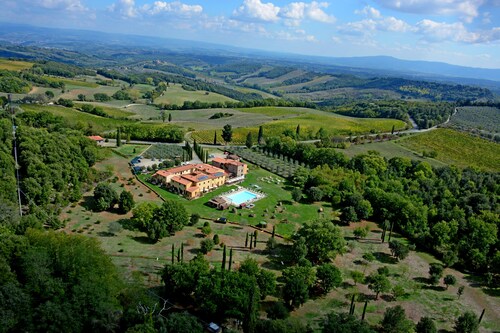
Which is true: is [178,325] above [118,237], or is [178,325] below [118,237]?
above

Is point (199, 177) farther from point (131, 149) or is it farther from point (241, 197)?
point (131, 149)

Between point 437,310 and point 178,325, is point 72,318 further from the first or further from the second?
point 437,310

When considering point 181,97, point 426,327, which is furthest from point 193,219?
point 181,97

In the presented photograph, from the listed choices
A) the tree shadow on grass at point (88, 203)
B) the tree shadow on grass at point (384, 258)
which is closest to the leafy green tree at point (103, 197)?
the tree shadow on grass at point (88, 203)

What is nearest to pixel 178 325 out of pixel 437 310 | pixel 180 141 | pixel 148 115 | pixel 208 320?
pixel 208 320

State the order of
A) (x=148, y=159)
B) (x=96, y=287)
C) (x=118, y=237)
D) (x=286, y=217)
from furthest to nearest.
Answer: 1. (x=148, y=159)
2. (x=286, y=217)
3. (x=118, y=237)
4. (x=96, y=287)

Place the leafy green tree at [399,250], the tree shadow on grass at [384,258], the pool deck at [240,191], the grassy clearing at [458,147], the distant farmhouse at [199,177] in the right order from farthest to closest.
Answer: the grassy clearing at [458,147] → the distant farmhouse at [199,177] → the pool deck at [240,191] → the tree shadow on grass at [384,258] → the leafy green tree at [399,250]

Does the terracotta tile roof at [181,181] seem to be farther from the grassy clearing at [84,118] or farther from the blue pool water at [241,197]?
the grassy clearing at [84,118]
